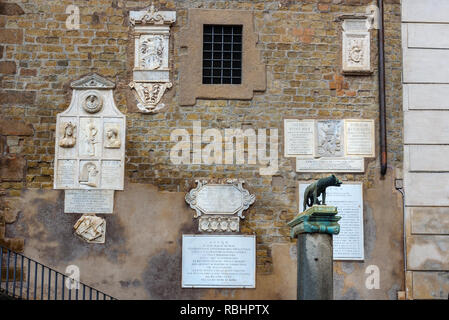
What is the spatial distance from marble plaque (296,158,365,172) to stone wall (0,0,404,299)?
0.11m

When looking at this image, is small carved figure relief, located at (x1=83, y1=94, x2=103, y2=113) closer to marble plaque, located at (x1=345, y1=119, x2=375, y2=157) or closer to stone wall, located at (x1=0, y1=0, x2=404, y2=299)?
stone wall, located at (x1=0, y1=0, x2=404, y2=299)

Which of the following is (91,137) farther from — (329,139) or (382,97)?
(382,97)

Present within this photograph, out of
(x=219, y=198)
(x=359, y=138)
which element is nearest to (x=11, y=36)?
(x=219, y=198)

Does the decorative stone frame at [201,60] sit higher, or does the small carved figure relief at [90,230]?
the decorative stone frame at [201,60]

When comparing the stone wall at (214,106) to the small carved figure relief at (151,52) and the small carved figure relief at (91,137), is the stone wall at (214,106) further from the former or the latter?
the small carved figure relief at (91,137)

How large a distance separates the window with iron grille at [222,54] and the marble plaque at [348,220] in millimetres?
2038

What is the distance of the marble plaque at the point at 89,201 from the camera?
9.84 m

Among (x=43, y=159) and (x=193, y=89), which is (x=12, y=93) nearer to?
(x=43, y=159)

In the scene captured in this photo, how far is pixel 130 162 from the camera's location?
10.0 metres

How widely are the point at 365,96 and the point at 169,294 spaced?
420cm

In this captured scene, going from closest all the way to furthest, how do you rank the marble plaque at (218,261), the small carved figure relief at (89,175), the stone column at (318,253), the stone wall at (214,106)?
the stone column at (318,253) < the marble plaque at (218,261) < the stone wall at (214,106) < the small carved figure relief at (89,175)

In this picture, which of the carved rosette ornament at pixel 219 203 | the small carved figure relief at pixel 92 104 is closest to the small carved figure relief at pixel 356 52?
the carved rosette ornament at pixel 219 203

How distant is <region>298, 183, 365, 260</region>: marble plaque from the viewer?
9.81 m
